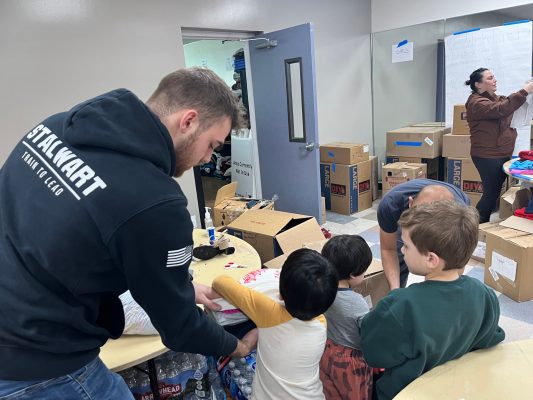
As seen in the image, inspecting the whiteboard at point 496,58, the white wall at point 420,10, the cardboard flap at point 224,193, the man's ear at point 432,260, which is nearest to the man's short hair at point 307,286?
the man's ear at point 432,260

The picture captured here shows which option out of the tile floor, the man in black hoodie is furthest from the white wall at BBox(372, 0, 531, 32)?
the man in black hoodie

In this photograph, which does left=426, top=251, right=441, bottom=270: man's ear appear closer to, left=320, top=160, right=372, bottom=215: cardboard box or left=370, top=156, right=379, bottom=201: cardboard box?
left=320, top=160, right=372, bottom=215: cardboard box

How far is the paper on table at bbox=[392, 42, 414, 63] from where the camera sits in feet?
15.5

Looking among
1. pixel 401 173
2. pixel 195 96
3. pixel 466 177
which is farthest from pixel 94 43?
pixel 466 177

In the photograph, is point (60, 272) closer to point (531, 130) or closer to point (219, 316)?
point (219, 316)

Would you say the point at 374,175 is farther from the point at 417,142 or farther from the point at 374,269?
the point at 374,269

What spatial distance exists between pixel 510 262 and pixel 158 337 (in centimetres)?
222

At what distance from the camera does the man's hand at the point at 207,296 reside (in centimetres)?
140

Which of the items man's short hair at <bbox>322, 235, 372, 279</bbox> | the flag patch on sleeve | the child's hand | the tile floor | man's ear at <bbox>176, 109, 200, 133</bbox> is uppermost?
man's ear at <bbox>176, 109, 200, 133</bbox>

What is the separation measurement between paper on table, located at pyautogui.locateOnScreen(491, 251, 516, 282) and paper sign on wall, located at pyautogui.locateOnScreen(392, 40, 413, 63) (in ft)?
9.50

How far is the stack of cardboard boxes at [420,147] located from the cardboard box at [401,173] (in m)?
0.17

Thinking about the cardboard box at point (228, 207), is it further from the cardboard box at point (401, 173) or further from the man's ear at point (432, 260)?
the man's ear at point (432, 260)

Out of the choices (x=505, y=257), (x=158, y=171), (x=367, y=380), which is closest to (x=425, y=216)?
(x=367, y=380)

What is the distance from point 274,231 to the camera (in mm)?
2561
